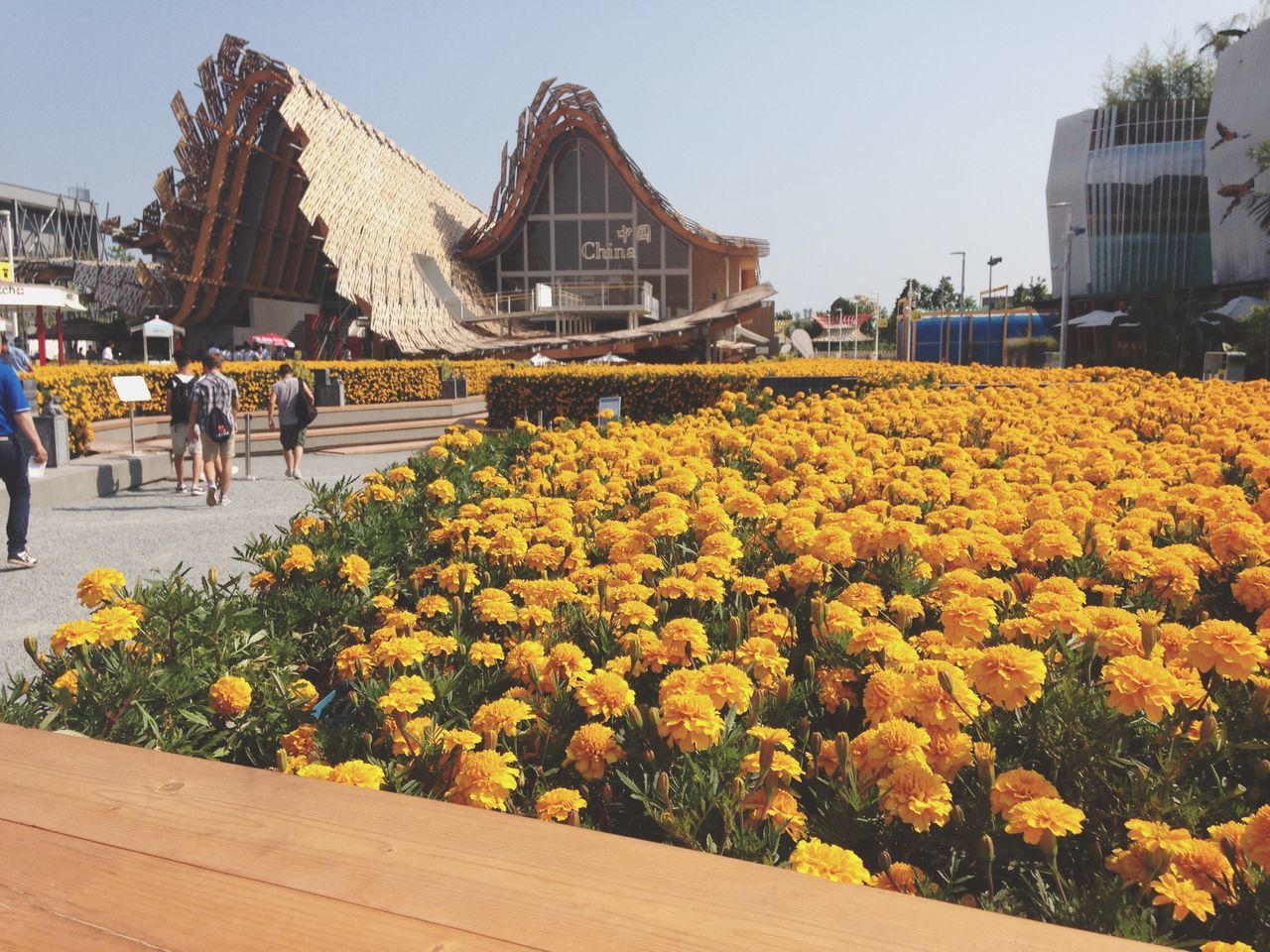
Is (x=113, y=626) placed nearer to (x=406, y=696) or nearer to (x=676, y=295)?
(x=406, y=696)

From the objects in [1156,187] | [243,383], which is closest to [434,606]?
[243,383]

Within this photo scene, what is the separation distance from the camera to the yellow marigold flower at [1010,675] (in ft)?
5.96

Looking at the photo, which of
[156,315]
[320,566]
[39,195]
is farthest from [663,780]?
[39,195]

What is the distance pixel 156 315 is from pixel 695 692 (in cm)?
4291

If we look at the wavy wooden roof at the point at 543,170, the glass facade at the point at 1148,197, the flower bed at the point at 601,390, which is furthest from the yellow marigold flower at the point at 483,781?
the glass facade at the point at 1148,197

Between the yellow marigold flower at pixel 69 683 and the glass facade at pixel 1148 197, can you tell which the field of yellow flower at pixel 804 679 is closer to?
the yellow marigold flower at pixel 69 683

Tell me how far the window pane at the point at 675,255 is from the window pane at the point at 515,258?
21.4 feet

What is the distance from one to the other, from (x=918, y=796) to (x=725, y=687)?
1.43 ft

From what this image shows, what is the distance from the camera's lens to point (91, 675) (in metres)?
2.27

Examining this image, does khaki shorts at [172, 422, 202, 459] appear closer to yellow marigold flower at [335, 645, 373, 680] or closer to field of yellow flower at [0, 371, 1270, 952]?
field of yellow flower at [0, 371, 1270, 952]

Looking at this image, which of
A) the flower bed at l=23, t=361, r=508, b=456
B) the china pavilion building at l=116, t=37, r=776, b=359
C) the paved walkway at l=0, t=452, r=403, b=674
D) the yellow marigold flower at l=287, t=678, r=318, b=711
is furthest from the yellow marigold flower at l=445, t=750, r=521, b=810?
the china pavilion building at l=116, t=37, r=776, b=359

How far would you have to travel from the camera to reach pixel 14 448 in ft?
22.1

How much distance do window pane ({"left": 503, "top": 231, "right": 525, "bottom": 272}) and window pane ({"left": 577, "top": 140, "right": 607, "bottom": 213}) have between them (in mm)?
3347

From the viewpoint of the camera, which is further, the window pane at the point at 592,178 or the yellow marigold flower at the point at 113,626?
the window pane at the point at 592,178
